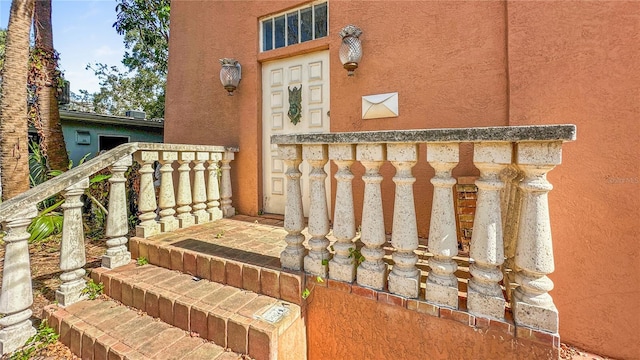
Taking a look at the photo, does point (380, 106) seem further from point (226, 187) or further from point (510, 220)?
point (226, 187)

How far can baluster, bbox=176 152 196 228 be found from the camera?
3.08m

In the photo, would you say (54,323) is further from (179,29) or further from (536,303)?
(179,29)

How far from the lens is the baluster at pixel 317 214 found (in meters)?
1.82

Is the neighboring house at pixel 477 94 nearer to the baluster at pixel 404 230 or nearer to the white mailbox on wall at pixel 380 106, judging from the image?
the white mailbox on wall at pixel 380 106

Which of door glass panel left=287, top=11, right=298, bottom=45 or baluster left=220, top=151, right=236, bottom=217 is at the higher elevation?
door glass panel left=287, top=11, right=298, bottom=45

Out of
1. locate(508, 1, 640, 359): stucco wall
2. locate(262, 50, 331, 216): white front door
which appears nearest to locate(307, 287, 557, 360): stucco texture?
locate(508, 1, 640, 359): stucco wall

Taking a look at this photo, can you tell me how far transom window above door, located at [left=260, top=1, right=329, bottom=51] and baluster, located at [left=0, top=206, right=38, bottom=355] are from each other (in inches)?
129

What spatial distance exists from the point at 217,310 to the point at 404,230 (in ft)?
4.36

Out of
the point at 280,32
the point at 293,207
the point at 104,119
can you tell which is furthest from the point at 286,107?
the point at 104,119

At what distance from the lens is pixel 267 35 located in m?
3.88

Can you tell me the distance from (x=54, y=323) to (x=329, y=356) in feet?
6.70

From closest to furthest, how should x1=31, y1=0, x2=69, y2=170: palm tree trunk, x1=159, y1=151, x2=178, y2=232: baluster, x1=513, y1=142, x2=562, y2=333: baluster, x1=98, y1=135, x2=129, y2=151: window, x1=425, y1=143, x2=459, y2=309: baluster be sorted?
x1=513, y1=142, x2=562, y2=333: baluster
x1=425, y1=143, x2=459, y2=309: baluster
x1=159, y1=151, x2=178, y2=232: baluster
x1=31, y1=0, x2=69, y2=170: palm tree trunk
x1=98, y1=135, x2=129, y2=151: window

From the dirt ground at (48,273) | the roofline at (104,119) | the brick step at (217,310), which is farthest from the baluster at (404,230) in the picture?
the roofline at (104,119)

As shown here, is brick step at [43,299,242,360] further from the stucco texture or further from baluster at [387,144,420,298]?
baluster at [387,144,420,298]
